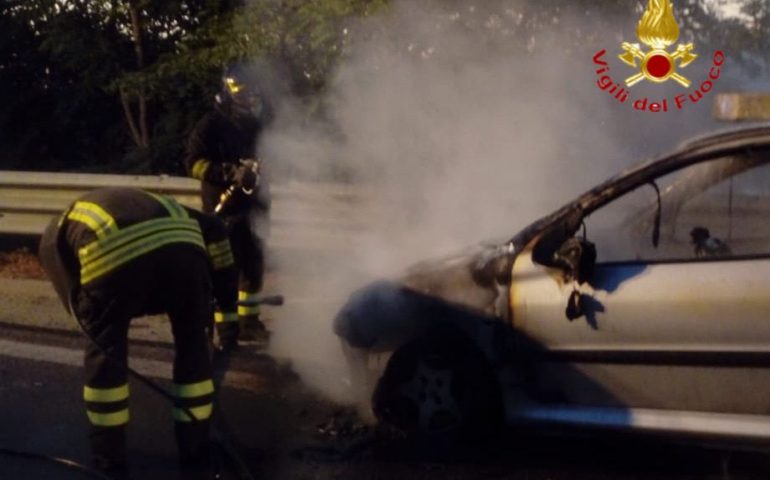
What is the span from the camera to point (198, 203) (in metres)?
8.66

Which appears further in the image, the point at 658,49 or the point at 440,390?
the point at 658,49

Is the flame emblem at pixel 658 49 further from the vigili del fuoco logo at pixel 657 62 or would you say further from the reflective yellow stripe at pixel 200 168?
the reflective yellow stripe at pixel 200 168

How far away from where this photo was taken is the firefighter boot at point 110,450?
4645 mm

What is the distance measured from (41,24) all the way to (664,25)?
6008 millimetres

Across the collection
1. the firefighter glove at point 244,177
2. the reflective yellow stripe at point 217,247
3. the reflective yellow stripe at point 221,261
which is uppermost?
the firefighter glove at point 244,177

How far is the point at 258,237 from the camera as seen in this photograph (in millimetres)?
7211

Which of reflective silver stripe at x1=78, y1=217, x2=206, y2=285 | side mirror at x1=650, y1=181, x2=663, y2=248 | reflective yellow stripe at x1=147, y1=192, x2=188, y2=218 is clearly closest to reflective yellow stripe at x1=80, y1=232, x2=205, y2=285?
reflective silver stripe at x1=78, y1=217, x2=206, y2=285

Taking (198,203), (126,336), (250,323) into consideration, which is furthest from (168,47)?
(126,336)

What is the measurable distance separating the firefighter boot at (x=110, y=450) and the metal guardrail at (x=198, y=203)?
3.58m

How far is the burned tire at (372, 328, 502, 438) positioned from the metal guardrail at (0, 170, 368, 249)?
2.85 meters

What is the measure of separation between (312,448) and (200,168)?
229 centimetres

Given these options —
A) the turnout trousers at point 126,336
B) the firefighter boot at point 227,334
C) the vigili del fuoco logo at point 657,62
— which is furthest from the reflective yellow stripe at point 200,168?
the vigili del fuoco logo at point 657,62

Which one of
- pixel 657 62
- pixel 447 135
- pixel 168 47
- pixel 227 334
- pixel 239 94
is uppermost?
pixel 168 47

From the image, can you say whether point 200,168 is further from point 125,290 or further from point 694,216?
point 694,216
